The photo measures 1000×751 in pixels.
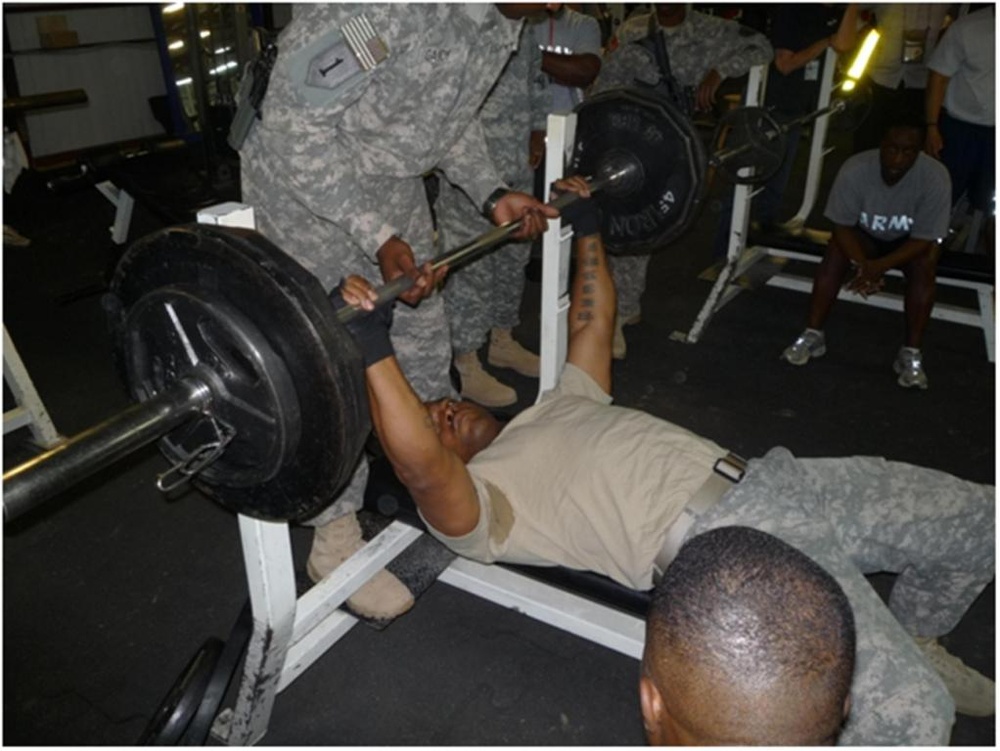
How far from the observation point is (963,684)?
5.62 feet

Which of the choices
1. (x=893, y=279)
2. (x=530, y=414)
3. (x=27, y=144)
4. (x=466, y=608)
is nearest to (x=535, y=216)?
(x=530, y=414)

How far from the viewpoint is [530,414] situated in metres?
1.67

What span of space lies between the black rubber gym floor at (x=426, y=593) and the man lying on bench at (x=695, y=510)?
48 cm

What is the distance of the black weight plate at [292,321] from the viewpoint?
3.63ft

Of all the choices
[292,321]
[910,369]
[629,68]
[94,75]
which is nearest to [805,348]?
[910,369]

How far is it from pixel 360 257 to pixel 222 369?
2.52ft

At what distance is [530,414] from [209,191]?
2.91 meters

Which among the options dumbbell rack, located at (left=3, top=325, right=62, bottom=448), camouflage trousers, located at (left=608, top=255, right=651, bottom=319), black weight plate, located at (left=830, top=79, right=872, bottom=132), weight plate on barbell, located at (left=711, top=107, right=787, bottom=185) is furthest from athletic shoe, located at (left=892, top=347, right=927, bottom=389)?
dumbbell rack, located at (left=3, top=325, right=62, bottom=448)

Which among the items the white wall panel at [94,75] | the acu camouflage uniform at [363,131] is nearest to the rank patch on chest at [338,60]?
the acu camouflage uniform at [363,131]

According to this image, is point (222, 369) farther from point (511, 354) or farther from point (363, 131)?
point (511, 354)

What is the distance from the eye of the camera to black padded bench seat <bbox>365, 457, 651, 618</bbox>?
156cm

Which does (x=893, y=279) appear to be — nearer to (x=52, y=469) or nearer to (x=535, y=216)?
(x=535, y=216)

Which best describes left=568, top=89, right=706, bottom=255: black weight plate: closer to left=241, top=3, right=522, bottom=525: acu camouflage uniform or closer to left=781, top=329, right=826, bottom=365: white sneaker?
left=241, top=3, right=522, bottom=525: acu camouflage uniform

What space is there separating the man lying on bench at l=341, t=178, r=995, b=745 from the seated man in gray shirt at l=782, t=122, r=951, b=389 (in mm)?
1768
